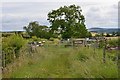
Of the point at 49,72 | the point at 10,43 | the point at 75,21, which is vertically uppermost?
the point at 75,21

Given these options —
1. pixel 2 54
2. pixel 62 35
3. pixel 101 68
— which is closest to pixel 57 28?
pixel 62 35

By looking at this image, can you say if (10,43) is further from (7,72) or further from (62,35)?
(62,35)

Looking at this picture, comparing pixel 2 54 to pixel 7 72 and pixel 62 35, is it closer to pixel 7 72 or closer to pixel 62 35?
pixel 7 72

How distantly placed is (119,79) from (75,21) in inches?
1751

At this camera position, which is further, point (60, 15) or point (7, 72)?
point (60, 15)

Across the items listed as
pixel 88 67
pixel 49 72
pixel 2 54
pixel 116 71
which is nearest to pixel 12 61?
pixel 2 54

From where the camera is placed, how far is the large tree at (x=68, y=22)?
164 feet

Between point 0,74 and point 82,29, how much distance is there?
4099 cm

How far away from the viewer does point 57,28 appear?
50.8 metres

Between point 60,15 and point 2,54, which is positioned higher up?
point 60,15

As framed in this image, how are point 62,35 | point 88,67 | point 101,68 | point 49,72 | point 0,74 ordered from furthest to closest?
1. point 62,35
2. point 49,72
3. point 0,74
4. point 88,67
5. point 101,68

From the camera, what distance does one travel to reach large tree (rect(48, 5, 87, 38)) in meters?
50.0

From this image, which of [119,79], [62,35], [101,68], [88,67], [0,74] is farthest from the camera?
[62,35]

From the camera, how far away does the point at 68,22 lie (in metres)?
Result: 51.4
